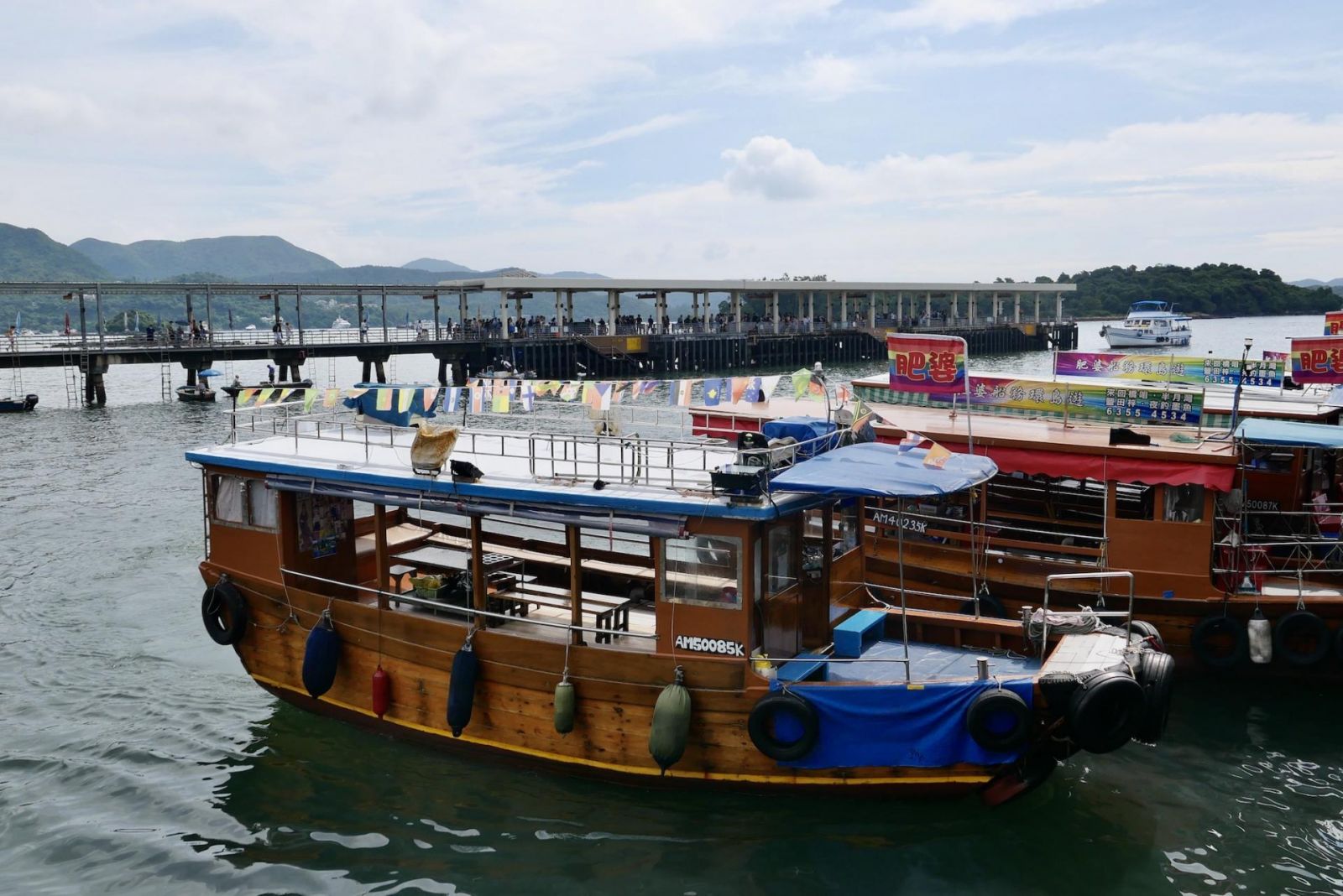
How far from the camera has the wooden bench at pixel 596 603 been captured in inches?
404

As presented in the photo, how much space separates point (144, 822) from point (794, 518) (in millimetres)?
7151

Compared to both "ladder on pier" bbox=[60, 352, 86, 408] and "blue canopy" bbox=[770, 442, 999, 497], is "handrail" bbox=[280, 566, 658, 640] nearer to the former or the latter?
"blue canopy" bbox=[770, 442, 999, 497]

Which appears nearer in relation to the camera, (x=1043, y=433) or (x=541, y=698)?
(x=541, y=698)

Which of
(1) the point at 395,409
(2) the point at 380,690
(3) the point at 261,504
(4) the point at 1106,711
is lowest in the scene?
(2) the point at 380,690

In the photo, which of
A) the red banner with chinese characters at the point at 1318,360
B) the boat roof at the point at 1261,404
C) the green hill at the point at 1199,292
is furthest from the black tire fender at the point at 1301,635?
the green hill at the point at 1199,292

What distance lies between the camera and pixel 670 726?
902 centimetres

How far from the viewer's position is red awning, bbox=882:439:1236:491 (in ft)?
41.0

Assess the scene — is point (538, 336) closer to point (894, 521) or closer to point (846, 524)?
point (894, 521)

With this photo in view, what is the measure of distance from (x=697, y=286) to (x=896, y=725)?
199ft

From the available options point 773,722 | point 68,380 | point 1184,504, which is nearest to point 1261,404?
point 1184,504

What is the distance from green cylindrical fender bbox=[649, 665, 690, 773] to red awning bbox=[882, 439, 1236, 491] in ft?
22.3

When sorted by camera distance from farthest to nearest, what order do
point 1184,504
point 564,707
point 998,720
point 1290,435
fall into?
point 1290,435
point 1184,504
point 564,707
point 998,720

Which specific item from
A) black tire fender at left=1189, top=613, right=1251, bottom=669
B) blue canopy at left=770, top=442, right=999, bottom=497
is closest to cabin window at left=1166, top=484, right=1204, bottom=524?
black tire fender at left=1189, top=613, right=1251, bottom=669

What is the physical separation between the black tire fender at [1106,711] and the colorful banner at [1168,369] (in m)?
14.8
